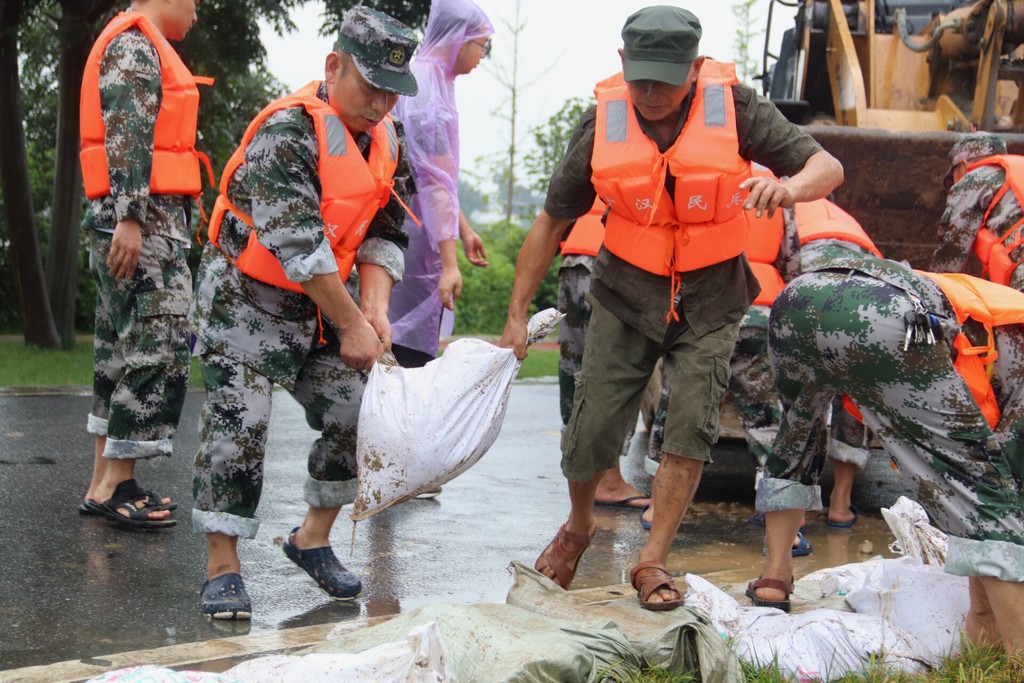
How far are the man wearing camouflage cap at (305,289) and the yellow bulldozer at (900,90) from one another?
11.7 ft

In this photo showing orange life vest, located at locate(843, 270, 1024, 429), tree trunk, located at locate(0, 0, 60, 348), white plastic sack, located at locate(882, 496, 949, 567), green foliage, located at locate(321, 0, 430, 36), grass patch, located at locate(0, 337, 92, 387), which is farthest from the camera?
tree trunk, located at locate(0, 0, 60, 348)

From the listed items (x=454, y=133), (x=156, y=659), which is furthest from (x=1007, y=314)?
(x=454, y=133)

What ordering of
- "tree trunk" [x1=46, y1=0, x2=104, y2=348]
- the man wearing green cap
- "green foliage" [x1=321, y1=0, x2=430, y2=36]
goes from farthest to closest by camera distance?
"green foliage" [x1=321, y1=0, x2=430, y2=36]
"tree trunk" [x1=46, y1=0, x2=104, y2=348]
the man wearing green cap

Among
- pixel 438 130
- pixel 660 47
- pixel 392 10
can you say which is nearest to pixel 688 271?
pixel 660 47

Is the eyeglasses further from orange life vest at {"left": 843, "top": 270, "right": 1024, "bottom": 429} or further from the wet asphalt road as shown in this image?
orange life vest at {"left": 843, "top": 270, "right": 1024, "bottom": 429}

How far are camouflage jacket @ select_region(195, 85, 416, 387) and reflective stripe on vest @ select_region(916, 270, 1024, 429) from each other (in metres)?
1.79

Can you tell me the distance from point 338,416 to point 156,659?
3.48 feet

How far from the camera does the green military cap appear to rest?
397 cm

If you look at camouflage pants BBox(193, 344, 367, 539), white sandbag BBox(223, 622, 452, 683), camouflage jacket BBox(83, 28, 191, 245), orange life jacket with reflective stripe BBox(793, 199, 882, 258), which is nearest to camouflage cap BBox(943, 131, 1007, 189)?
orange life jacket with reflective stripe BBox(793, 199, 882, 258)

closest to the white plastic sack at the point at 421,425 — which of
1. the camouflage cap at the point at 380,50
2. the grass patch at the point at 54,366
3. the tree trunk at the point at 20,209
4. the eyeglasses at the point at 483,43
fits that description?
the camouflage cap at the point at 380,50

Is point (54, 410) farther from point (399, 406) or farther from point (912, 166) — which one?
point (912, 166)

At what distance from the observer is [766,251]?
18.8ft

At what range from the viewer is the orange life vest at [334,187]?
13.4 feet

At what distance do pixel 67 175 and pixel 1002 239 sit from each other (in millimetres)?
9246
